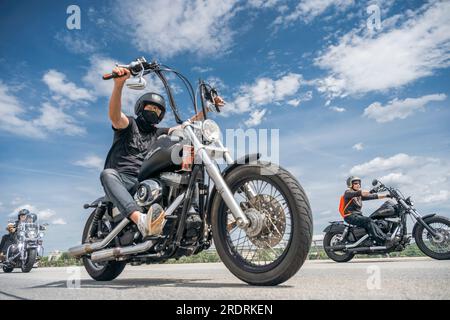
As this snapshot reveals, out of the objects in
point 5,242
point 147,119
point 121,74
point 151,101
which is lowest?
point 5,242

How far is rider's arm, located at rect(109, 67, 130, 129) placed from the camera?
11.4 ft

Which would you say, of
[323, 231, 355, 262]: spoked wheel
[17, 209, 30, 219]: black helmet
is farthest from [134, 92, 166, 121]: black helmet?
[17, 209, 30, 219]: black helmet

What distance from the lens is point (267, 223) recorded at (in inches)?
120

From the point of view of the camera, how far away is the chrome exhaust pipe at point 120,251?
3314mm

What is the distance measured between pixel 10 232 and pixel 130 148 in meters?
8.85

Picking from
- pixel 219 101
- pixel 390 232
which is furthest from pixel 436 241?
pixel 219 101

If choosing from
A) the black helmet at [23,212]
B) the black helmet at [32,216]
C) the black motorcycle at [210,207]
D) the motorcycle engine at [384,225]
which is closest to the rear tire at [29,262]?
the black helmet at [32,216]

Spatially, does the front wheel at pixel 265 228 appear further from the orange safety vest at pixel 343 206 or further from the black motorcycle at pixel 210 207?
the orange safety vest at pixel 343 206

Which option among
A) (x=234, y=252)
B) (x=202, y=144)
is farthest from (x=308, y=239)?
(x=202, y=144)

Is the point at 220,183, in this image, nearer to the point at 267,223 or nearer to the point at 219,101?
the point at 267,223

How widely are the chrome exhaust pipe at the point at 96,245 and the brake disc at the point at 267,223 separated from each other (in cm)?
136

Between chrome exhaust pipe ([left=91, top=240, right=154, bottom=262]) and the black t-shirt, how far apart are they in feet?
2.77
